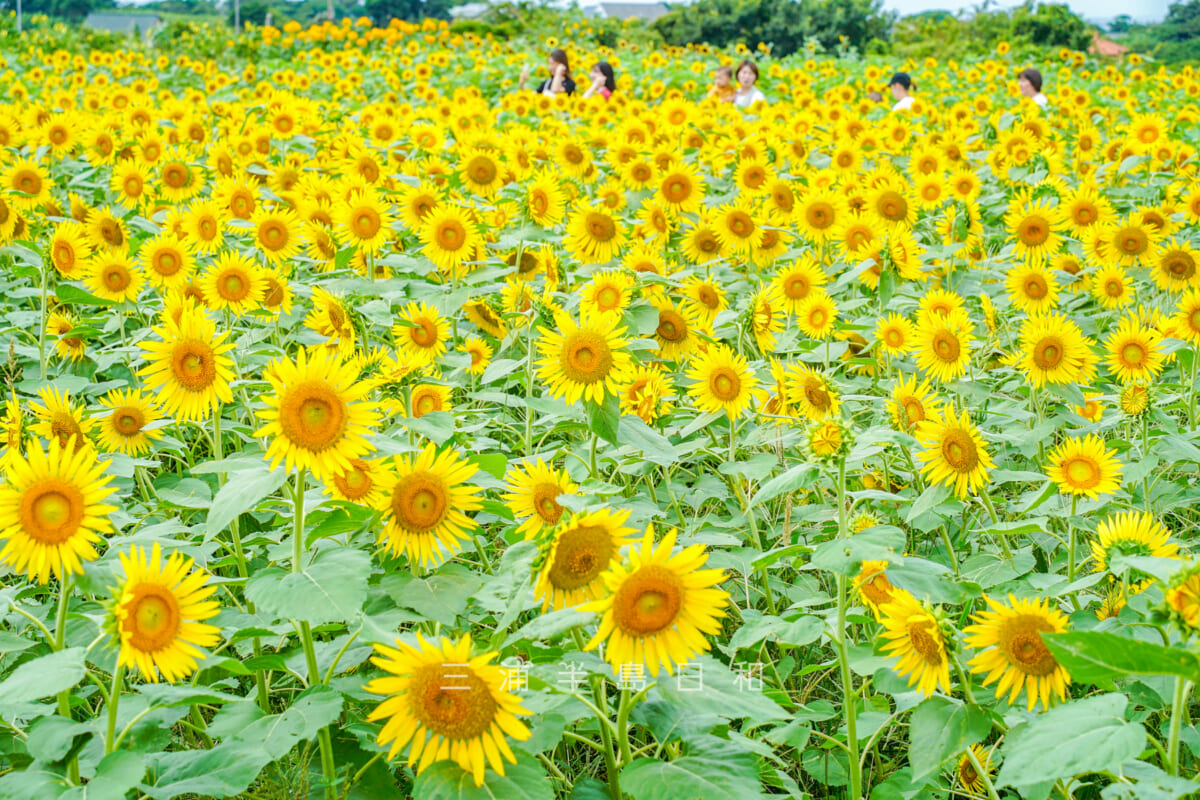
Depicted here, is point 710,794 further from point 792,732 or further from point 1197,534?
point 1197,534

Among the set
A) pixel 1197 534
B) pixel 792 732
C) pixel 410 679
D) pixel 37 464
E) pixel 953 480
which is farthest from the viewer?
pixel 1197 534

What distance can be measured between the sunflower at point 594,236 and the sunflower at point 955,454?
1.99 m

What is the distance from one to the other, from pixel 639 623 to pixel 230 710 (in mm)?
895

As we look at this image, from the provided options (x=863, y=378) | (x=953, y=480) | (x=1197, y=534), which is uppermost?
(x=953, y=480)

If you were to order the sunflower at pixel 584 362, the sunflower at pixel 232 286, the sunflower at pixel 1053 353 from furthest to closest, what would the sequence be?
1. the sunflower at pixel 232 286
2. the sunflower at pixel 1053 353
3. the sunflower at pixel 584 362

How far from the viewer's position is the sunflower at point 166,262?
3904mm

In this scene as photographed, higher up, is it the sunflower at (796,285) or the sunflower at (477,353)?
the sunflower at (796,285)

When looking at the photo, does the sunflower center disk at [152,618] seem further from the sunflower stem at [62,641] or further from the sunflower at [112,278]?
the sunflower at [112,278]

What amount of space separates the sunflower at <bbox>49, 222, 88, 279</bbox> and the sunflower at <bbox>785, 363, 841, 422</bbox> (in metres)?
2.89

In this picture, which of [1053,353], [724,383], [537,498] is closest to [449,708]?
[537,498]

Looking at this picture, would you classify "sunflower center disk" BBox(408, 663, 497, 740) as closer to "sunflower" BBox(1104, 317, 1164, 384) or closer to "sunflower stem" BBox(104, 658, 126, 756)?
"sunflower stem" BBox(104, 658, 126, 756)

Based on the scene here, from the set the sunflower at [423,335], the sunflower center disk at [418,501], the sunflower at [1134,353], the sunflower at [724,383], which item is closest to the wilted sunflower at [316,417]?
the sunflower center disk at [418,501]

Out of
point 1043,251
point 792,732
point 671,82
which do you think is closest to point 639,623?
point 792,732

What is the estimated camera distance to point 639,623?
1.61 meters
